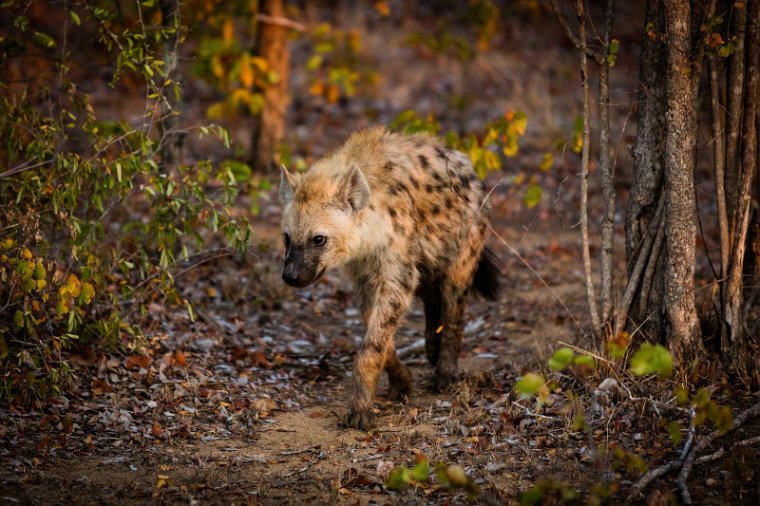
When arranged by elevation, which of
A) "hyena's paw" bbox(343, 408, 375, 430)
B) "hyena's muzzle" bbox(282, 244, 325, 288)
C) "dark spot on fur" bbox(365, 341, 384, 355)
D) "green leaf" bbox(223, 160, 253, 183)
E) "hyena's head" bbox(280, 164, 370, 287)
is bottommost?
"hyena's paw" bbox(343, 408, 375, 430)

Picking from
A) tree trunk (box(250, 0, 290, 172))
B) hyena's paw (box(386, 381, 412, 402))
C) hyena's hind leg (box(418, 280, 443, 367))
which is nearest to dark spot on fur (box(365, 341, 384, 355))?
hyena's paw (box(386, 381, 412, 402))

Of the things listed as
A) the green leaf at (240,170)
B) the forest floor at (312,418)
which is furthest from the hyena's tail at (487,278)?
the green leaf at (240,170)

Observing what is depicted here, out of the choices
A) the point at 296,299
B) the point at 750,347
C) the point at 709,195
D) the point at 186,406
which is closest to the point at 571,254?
the point at 709,195

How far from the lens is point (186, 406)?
16.7ft

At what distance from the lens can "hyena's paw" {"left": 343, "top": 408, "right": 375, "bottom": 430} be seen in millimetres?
4887

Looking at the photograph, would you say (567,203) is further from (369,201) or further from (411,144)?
(369,201)

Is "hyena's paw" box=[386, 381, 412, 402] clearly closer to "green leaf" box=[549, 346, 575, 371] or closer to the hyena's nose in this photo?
the hyena's nose

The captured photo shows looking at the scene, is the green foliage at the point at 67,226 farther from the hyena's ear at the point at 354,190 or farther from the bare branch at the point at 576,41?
the bare branch at the point at 576,41

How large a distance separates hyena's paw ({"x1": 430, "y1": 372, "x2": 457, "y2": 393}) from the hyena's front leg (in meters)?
0.30

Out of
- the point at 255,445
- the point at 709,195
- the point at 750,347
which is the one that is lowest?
the point at 255,445

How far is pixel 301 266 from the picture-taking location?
5.01 meters

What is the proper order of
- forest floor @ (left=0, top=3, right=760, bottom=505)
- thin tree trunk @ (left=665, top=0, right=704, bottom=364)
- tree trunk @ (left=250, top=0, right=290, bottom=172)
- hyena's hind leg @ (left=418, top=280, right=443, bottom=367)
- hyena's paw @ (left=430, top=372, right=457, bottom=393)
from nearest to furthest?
forest floor @ (left=0, top=3, right=760, bottom=505) → thin tree trunk @ (left=665, top=0, right=704, bottom=364) → hyena's paw @ (left=430, top=372, right=457, bottom=393) → hyena's hind leg @ (left=418, top=280, right=443, bottom=367) → tree trunk @ (left=250, top=0, right=290, bottom=172)

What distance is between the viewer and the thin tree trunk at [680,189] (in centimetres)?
459

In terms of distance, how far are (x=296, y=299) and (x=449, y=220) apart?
216 centimetres
